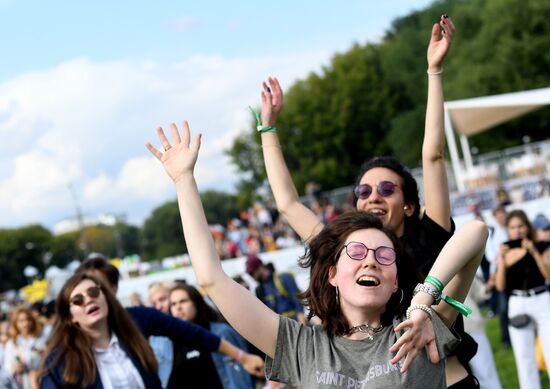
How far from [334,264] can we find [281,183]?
3.51 feet

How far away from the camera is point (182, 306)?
281 inches

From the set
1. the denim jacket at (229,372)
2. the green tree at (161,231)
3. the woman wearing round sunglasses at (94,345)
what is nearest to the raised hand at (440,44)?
the woman wearing round sunglasses at (94,345)

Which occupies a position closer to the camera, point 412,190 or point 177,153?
point 177,153

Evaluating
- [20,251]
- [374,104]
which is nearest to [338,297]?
[374,104]

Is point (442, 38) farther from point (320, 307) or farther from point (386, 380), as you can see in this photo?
point (386, 380)

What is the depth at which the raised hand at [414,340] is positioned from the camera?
2.64 metres

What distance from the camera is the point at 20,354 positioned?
11.9 m

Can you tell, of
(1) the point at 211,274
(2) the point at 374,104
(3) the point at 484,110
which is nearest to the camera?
(1) the point at 211,274

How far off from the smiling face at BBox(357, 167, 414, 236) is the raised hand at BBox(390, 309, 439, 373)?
3.68ft

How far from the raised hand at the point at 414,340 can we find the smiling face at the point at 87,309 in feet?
9.16

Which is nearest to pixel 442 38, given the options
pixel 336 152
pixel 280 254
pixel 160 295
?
pixel 160 295

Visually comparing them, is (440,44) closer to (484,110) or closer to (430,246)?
(430,246)

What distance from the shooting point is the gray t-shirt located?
2746 millimetres

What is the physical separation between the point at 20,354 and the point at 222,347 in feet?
22.4
